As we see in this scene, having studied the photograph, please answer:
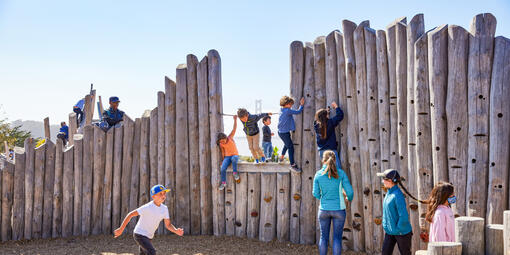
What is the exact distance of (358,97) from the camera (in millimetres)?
7863

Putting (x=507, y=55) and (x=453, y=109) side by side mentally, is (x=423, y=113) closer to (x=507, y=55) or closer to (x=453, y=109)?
(x=453, y=109)

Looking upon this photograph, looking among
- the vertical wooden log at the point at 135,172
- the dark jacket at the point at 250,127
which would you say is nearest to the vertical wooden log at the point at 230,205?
the dark jacket at the point at 250,127

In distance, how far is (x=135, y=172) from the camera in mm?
10250

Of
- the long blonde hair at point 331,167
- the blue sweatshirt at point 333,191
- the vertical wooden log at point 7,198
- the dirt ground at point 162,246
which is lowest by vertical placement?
the dirt ground at point 162,246

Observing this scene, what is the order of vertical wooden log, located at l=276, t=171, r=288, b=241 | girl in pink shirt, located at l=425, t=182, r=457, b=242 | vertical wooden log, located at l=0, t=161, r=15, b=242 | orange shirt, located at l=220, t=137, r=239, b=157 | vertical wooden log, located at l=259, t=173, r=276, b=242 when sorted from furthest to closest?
1. vertical wooden log, located at l=0, t=161, r=15, b=242
2. orange shirt, located at l=220, t=137, r=239, b=157
3. vertical wooden log, located at l=259, t=173, r=276, b=242
4. vertical wooden log, located at l=276, t=171, r=288, b=241
5. girl in pink shirt, located at l=425, t=182, r=457, b=242

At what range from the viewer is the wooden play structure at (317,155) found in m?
6.39

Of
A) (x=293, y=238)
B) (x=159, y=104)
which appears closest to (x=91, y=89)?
(x=159, y=104)

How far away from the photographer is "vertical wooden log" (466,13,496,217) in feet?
20.8

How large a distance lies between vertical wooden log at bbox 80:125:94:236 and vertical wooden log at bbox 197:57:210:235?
2.68m

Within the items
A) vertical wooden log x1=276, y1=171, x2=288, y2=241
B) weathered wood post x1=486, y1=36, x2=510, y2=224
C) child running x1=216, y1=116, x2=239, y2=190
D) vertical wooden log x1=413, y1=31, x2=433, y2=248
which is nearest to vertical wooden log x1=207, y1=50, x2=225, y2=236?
child running x1=216, y1=116, x2=239, y2=190

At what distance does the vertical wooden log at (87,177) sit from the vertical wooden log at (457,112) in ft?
24.8

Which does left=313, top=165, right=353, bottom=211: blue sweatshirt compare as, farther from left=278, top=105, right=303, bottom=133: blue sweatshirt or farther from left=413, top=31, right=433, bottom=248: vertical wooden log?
left=278, top=105, right=303, bottom=133: blue sweatshirt

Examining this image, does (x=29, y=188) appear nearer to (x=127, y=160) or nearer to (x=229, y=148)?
(x=127, y=160)

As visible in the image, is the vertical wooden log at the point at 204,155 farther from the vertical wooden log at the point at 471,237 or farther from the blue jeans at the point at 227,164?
the vertical wooden log at the point at 471,237
